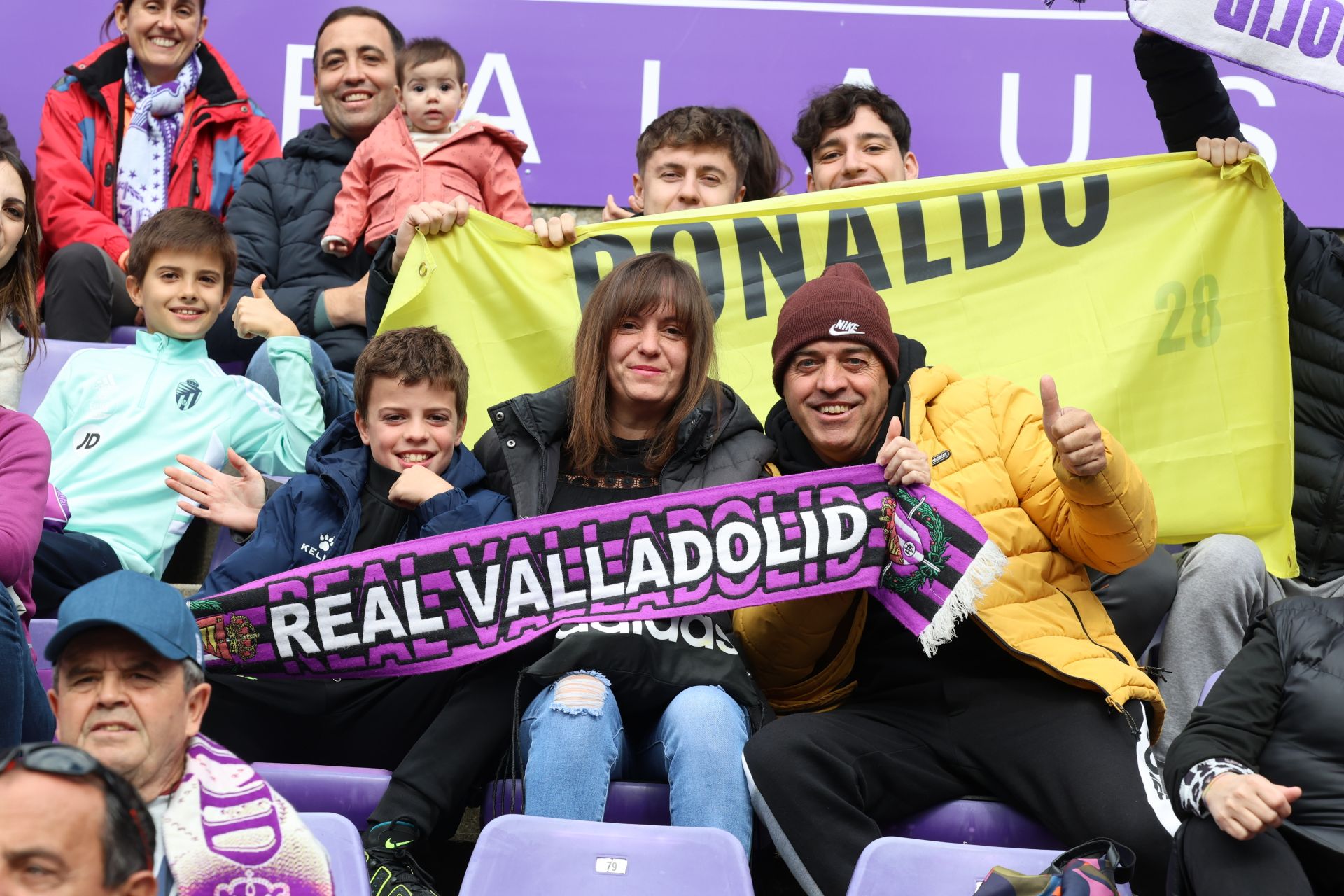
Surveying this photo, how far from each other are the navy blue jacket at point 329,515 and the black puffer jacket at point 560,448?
0.20 feet

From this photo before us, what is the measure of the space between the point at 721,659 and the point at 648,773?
277 millimetres

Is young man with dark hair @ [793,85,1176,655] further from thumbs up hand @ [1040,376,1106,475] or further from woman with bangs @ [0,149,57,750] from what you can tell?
woman with bangs @ [0,149,57,750]

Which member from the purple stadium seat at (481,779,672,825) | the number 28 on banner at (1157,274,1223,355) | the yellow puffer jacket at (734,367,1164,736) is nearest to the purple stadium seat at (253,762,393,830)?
the purple stadium seat at (481,779,672,825)

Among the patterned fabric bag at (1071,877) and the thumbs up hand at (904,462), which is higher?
the thumbs up hand at (904,462)

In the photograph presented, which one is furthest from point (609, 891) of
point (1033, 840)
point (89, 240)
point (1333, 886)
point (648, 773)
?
point (89, 240)

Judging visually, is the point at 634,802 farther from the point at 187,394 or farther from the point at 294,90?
the point at 294,90

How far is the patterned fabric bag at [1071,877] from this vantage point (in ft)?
7.72

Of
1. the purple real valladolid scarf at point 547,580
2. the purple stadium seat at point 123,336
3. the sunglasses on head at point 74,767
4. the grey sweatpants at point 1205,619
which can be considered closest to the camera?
the sunglasses on head at point 74,767

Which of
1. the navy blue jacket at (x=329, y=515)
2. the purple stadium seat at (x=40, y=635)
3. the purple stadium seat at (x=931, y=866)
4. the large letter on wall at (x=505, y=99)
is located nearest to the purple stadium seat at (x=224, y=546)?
the navy blue jacket at (x=329, y=515)

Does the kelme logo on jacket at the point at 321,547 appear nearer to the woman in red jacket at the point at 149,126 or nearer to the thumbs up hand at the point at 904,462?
the thumbs up hand at the point at 904,462

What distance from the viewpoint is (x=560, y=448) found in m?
3.47

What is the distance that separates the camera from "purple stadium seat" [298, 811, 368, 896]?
235 centimetres

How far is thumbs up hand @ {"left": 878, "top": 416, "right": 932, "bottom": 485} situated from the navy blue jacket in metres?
0.87

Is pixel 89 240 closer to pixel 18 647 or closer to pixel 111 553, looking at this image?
pixel 111 553
